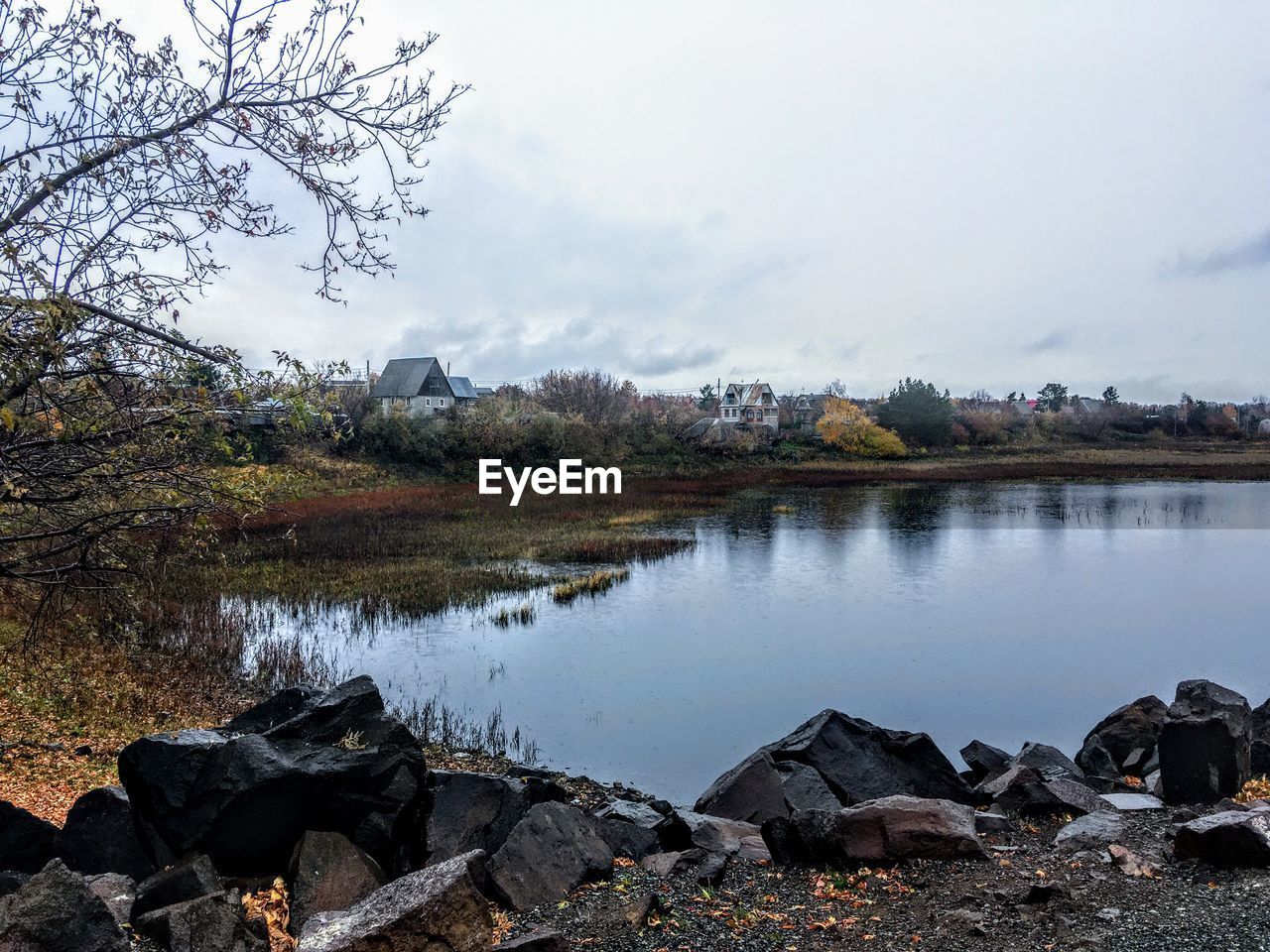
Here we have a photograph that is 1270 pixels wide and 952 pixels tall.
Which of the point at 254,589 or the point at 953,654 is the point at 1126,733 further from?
the point at 254,589

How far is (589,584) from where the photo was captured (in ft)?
86.3

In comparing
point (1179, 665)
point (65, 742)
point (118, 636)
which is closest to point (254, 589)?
point (118, 636)

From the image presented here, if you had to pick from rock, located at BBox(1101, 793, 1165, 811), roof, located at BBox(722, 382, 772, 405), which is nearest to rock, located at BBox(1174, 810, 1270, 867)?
rock, located at BBox(1101, 793, 1165, 811)

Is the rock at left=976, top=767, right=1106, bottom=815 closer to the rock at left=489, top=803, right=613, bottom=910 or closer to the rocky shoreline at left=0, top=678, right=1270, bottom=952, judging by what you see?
the rocky shoreline at left=0, top=678, right=1270, bottom=952

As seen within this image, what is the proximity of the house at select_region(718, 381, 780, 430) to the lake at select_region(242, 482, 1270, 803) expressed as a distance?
6616 cm

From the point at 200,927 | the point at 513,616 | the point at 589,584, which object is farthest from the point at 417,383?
the point at 200,927

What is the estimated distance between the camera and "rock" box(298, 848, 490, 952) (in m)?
5.47

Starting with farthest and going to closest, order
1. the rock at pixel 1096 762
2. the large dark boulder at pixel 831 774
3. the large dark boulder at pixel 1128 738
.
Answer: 1. the large dark boulder at pixel 1128 738
2. the rock at pixel 1096 762
3. the large dark boulder at pixel 831 774

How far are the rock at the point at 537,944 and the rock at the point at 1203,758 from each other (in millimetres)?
8165

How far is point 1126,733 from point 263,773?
12.2m

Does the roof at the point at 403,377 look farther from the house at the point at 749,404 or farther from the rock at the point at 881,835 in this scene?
the rock at the point at 881,835

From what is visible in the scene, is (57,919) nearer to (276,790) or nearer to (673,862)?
(276,790)

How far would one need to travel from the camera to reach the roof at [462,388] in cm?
8840

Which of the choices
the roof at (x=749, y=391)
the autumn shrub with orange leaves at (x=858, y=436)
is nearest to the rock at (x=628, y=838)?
the autumn shrub with orange leaves at (x=858, y=436)
